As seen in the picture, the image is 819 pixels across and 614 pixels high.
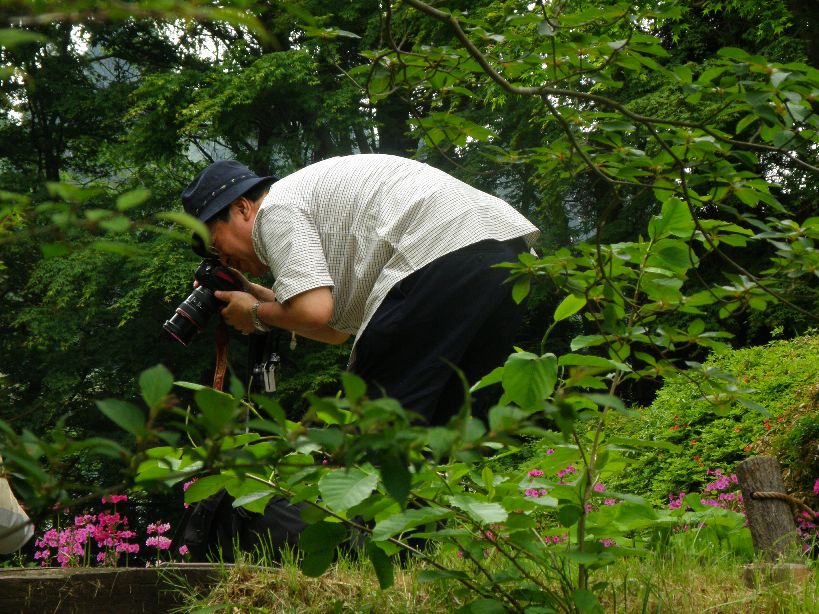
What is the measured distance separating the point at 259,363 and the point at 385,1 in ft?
6.97

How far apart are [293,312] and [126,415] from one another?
2.12 meters

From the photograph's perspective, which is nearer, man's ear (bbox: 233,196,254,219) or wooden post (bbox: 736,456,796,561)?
wooden post (bbox: 736,456,796,561)

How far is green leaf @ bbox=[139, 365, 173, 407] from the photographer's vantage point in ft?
2.74

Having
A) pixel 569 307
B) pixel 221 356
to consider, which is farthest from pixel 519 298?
pixel 221 356

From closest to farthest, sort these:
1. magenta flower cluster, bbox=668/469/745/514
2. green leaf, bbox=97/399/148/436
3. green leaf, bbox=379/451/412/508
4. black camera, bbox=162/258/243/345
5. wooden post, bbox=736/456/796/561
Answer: green leaf, bbox=97/399/148/436
green leaf, bbox=379/451/412/508
wooden post, bbox=736/456/796/561
black camera, bbox=162/258/243/345
magenta flower cluster, bbox=668/469/745/514

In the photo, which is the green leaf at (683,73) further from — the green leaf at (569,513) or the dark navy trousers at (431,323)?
the dark navy trousers at (431,323)

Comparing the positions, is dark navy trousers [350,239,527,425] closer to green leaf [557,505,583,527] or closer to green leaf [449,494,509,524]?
green leaf [557,505,583,527]

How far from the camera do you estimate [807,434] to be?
4.22m

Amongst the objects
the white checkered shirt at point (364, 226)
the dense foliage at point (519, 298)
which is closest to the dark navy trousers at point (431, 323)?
the white checkered shirt at point (364, 226)

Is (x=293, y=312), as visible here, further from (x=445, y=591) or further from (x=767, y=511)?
(x=767, y=511)

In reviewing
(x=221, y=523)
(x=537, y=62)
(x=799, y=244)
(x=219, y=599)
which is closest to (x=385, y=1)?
(x=537, y=62)

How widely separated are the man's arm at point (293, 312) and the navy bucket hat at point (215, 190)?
22 centimetres

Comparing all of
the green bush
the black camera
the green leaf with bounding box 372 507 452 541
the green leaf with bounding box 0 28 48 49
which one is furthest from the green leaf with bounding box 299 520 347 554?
the green bush

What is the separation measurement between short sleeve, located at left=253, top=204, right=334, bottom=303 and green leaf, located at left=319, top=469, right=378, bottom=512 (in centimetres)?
156
